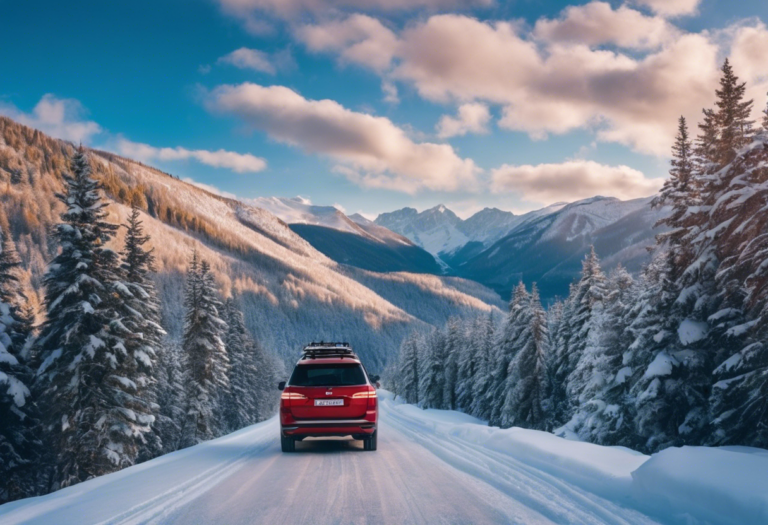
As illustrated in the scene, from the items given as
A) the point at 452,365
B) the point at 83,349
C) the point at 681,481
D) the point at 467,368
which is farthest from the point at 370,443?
the point at 452,365

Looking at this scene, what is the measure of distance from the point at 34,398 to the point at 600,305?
95.3ft

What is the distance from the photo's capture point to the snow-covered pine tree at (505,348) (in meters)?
38.3

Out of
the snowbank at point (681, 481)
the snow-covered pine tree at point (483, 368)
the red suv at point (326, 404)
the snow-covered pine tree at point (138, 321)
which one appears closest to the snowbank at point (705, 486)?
the snowbank at point (681, 481)

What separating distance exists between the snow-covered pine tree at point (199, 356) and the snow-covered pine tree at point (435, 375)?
3368 centimetres

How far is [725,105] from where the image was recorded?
1842 centimetres

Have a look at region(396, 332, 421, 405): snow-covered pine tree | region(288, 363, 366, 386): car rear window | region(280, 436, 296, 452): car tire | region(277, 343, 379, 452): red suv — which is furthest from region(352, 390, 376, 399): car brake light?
region(396, 332, 421, 405): snow-covered pine tree

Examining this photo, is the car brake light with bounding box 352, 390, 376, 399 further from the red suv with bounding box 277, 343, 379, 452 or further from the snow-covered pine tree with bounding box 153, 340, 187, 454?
the snow-covered pine tree with bounding box 153, 340, 187, 454

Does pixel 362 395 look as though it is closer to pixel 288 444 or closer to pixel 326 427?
pixel 326 427

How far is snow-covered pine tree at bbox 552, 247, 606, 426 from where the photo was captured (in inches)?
1172

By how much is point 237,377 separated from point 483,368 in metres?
24.0

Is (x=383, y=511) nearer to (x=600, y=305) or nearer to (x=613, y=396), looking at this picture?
(x=613, y=396)

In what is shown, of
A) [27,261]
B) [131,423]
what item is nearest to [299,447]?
[131,423]

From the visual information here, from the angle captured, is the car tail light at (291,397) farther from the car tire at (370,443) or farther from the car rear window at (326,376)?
the car tire at (370,443)

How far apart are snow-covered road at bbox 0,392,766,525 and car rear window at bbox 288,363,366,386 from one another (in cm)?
159
